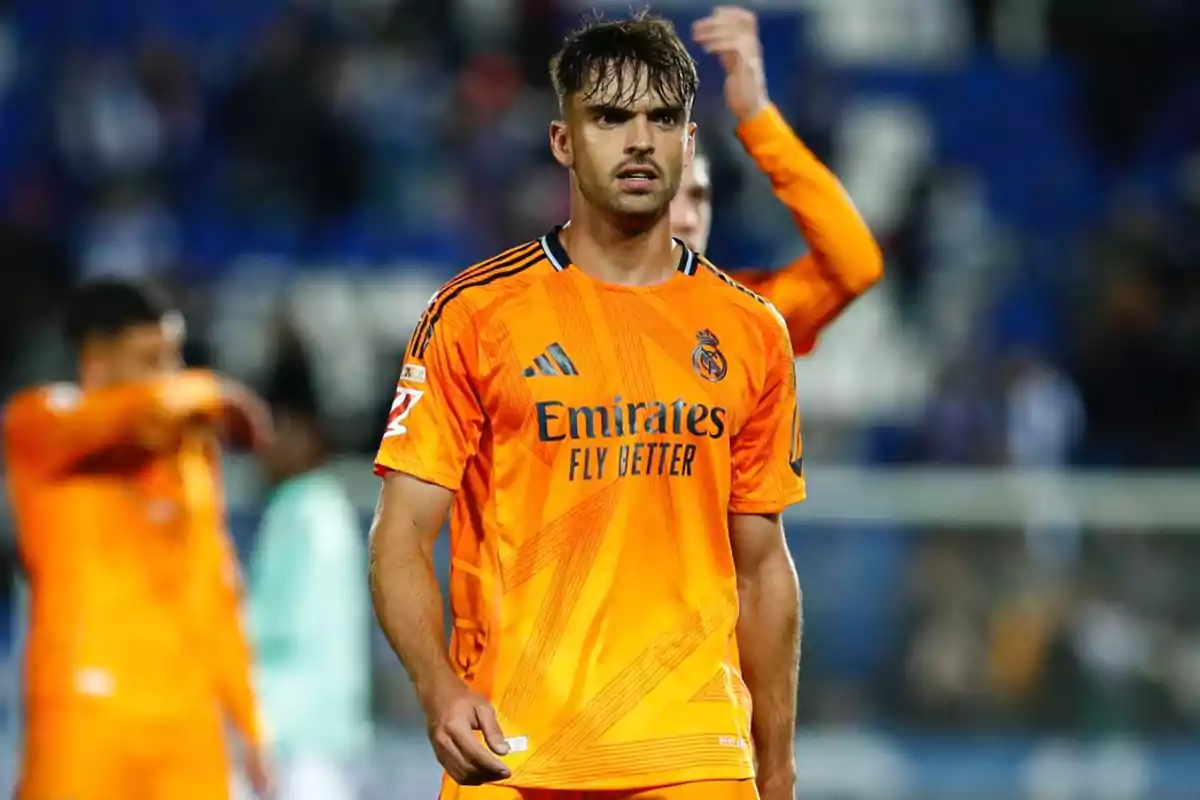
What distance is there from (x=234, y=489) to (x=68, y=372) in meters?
2.46

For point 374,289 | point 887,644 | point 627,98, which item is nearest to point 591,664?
point 627,98

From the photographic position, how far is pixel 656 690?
3746mm

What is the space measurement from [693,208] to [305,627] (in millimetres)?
2705

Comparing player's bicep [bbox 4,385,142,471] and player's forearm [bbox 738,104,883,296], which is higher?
player's forearm [bbox 738,104,883,296]

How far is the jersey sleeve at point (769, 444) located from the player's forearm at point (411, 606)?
625 mm

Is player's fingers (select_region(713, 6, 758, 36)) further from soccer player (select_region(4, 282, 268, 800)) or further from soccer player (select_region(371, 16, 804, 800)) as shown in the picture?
soccer player (select_region(4, 282, 268, 800))

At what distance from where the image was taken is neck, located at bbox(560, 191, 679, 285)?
12.8 ft

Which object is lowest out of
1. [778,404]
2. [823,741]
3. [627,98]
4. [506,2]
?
[823,741]

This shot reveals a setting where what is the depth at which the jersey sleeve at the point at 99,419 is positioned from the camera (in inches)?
247

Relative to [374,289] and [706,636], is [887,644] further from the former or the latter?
[706,636]

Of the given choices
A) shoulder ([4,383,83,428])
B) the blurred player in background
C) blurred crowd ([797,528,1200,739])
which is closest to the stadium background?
blurred crowd ([797,528,1200,739])

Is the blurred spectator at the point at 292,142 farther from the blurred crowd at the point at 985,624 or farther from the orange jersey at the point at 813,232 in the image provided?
the orange jersey at the point at 813,232

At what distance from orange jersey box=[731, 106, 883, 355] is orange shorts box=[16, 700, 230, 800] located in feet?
8.12

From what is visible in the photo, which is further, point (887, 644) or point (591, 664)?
point (887, 644)
